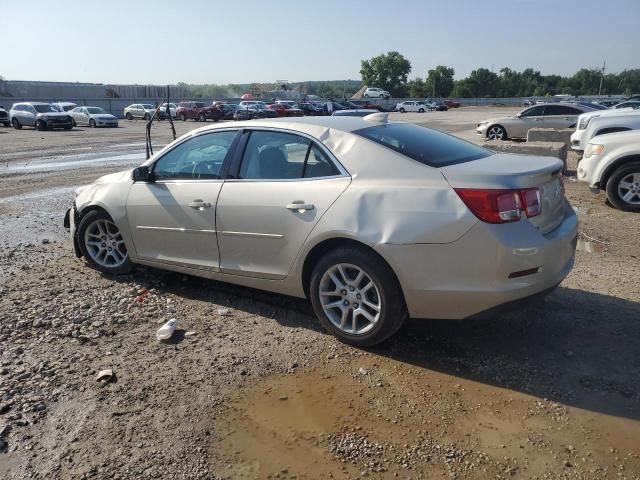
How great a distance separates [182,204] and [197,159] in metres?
0.44

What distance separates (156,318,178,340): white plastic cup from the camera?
4238mm

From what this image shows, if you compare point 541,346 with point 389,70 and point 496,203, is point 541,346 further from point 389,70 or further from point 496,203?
point 389,70

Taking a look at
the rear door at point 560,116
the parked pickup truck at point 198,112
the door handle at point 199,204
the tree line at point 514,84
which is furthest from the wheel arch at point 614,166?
the tree line at point 514,84

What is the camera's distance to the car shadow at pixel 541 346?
11.4 ft

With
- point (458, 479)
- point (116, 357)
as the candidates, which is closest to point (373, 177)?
point (458, 479)

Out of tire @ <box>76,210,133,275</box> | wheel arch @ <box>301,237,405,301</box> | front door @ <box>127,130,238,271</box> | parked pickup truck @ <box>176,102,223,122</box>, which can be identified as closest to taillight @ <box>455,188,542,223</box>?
wheel arch @ <box>301,237,405,301</box>

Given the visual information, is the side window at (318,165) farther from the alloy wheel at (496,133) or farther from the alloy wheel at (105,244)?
the alloy wheel at (496,133)

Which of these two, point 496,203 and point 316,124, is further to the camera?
point 316,124

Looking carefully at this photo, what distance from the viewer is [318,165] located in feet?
13.6

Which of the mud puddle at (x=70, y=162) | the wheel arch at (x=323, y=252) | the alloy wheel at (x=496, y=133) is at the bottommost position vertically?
the mud puddle at (x=70, y=162)

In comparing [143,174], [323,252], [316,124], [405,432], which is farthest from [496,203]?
[143,174]

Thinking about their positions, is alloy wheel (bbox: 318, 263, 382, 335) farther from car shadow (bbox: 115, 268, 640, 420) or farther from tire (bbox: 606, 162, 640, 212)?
tire (bbox: 606, 162, 640, 212)

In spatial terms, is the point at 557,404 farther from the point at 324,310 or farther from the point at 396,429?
the point at 324,310

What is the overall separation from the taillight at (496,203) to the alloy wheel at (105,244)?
3.50 m
